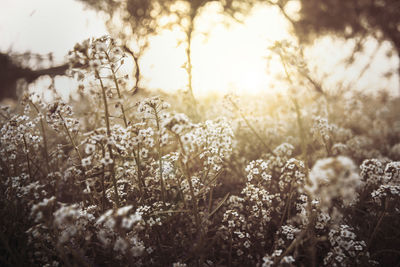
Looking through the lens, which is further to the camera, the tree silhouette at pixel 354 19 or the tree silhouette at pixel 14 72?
the tree silhouette at pixel 354 19

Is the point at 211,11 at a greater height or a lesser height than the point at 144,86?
greater

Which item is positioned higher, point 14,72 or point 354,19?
point 14,72

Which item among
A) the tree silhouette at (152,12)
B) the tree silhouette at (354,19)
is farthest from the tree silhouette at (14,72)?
the tree silhouette at (354,19)

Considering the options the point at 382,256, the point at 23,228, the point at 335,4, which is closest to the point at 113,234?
the point at 23,228

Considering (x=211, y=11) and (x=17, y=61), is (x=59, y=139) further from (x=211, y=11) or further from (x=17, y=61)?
(x=211, y=11)

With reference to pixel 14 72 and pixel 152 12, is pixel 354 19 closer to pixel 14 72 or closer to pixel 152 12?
pixel 152 12

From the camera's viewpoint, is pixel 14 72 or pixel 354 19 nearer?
pixel 14 72

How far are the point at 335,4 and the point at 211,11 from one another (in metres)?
4.00

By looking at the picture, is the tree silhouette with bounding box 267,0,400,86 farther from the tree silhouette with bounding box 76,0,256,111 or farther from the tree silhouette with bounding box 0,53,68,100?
the tree silhouette with bounding box 0,53,68,100

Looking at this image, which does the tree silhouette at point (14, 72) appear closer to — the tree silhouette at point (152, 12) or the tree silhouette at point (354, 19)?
the tree silhouette at point (152, 12)

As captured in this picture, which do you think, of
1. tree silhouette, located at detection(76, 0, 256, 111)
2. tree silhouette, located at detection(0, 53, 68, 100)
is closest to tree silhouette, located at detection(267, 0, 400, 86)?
tree silhouette, located at detection(76, 0, 256, 111)

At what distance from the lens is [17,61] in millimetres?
7418

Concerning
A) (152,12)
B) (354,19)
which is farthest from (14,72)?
(354,19)

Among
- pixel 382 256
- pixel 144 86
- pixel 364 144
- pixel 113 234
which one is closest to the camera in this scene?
pixel 113 234
